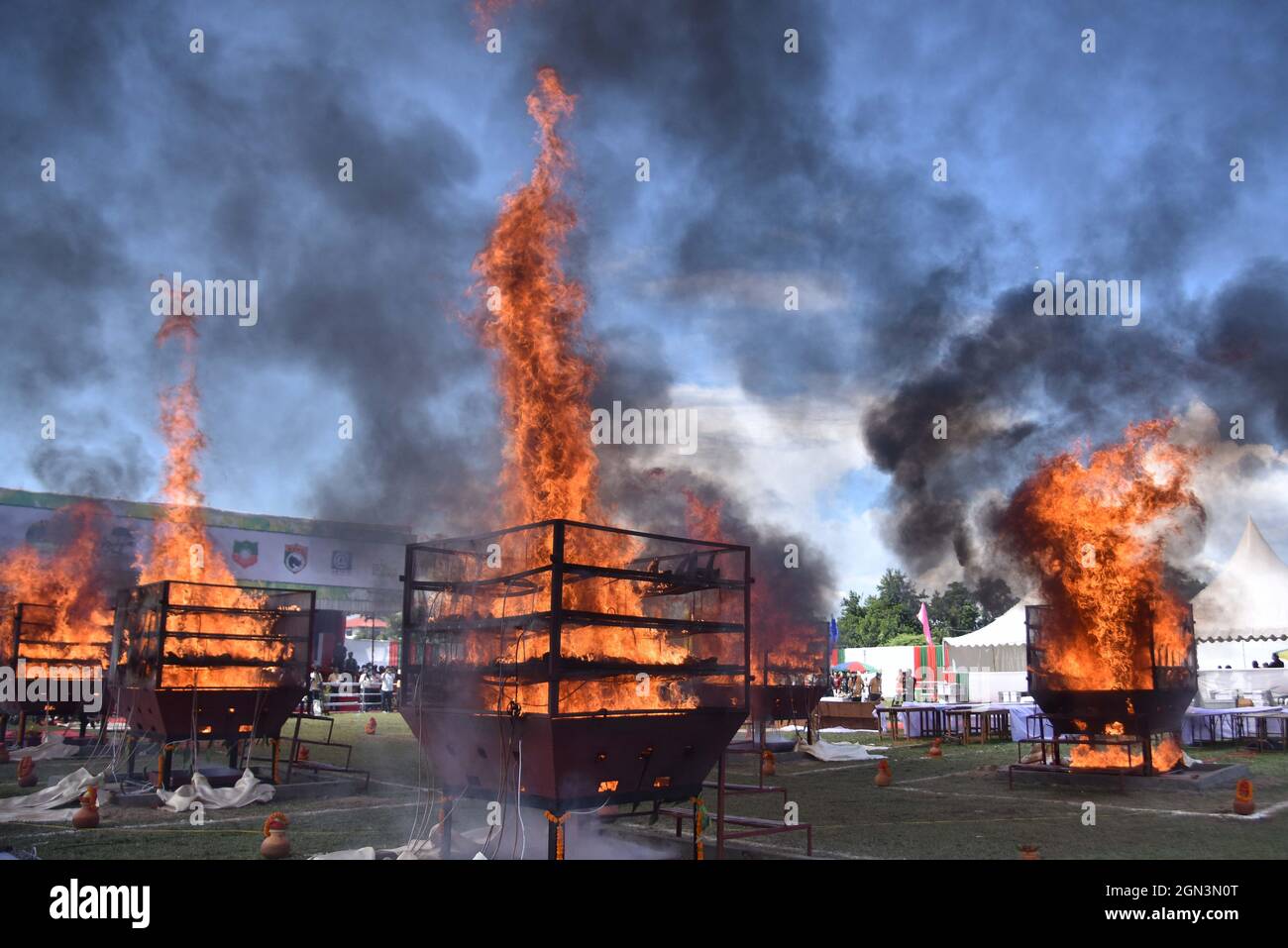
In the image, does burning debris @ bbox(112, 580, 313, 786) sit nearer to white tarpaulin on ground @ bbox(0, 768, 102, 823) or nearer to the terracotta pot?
white tarpaulin on ground @ bbox(0, 768, 102, 823)

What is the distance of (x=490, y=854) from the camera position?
9.70 metres

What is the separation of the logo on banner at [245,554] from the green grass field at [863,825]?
1241 inches

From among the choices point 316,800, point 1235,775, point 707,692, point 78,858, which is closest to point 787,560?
point 1235,775

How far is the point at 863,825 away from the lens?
43.3ft

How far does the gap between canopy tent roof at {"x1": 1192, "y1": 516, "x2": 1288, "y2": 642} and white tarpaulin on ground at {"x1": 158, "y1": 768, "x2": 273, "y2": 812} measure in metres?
28.1

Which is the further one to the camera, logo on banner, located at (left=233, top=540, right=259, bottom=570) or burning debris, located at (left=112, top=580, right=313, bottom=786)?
logo on banner, located at (left=233, top=540, right=259, bottom=570)

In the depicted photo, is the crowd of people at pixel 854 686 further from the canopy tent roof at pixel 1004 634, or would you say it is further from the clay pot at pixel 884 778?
the clay pot at pixel 884 778

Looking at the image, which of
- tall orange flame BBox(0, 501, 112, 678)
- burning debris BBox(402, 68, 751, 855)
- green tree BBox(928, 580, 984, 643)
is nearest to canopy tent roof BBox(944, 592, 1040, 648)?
burning debris BBox(402, 68, 751, 855)

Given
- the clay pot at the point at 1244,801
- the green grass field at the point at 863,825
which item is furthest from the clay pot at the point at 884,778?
the clay pot at the point at 1244,801

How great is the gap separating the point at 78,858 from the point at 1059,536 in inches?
689

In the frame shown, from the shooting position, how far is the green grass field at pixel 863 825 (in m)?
11.0

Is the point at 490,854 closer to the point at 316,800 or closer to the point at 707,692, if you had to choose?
the point at 707,692

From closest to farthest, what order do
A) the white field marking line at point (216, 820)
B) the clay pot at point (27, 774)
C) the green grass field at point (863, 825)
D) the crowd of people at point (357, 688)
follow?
the green grass field at point (863, 825) → the white field marking line at point (216, 820) → the clay pot at point (27, 774) → the crowd of people at point (357, 688)

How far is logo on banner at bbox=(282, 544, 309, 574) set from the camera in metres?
51.4
